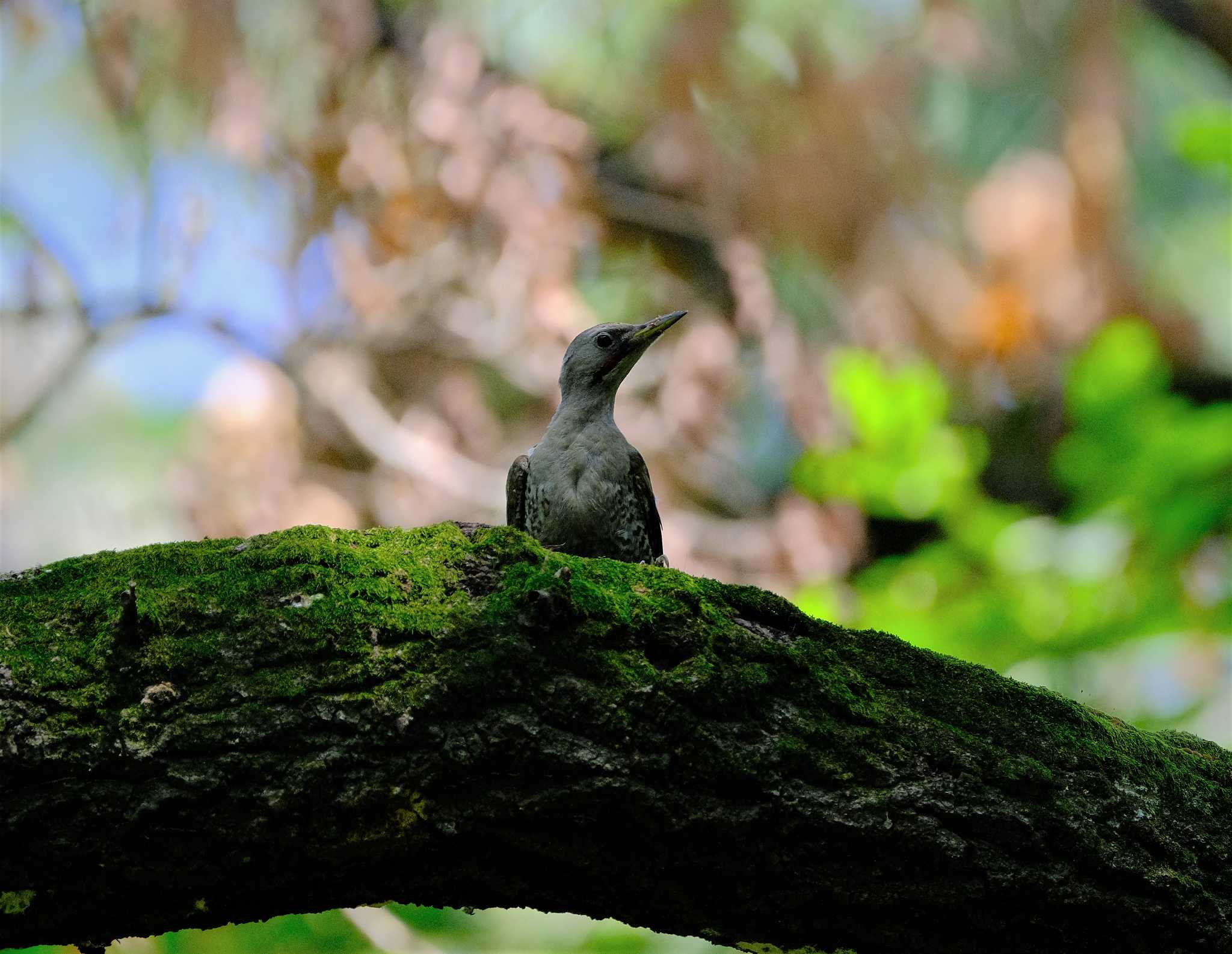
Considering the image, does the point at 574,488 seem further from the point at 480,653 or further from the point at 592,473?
the point at 480,653

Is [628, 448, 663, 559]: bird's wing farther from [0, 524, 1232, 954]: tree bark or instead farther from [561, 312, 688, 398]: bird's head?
[0, 524, 1232, 954]: tree bark

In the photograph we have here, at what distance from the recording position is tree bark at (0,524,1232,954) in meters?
2.50

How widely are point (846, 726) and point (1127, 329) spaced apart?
3708 millimetres

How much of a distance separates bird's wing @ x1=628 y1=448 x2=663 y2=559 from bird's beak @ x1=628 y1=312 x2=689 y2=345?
0.53 m

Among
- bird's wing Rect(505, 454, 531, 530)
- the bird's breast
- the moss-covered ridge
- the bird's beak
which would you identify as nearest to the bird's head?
the bird's beak

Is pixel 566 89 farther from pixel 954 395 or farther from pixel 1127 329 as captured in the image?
pixel 1127 329

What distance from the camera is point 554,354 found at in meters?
9.62

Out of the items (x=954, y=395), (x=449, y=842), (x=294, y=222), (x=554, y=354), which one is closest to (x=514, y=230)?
(x=554, y=354)

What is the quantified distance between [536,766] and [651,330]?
2.96 m

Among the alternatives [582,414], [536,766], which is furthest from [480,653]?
[582,414]

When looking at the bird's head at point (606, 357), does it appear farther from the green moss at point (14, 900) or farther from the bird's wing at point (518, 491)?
the green moss at point (14, 900)

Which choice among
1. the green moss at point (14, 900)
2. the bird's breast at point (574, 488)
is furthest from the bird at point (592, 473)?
the green moss at point (14, 900)

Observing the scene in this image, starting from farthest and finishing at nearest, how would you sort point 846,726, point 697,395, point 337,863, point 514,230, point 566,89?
point 566,89
point 697,395
point 514,230
point 846,726
point 337,863

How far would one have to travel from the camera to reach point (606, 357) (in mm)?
5270
